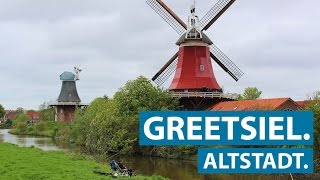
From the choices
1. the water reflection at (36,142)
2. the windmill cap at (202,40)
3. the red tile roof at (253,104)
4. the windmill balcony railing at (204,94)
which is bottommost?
the water reflection at (36,142)

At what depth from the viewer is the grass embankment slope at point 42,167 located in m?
17.0

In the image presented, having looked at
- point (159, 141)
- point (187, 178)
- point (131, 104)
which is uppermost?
point (131, 104)

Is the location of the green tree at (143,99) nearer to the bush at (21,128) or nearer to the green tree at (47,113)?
the bush at (21,128)

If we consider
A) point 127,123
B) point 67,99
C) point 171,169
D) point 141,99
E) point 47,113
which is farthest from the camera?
point 47,113

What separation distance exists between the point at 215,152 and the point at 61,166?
233 inches

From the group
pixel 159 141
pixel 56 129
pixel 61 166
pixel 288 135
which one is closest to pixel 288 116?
pixel 288 135

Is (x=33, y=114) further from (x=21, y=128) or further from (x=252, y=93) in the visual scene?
(x=252, y=93)

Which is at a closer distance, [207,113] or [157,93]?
[207,113]

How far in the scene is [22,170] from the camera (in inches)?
697

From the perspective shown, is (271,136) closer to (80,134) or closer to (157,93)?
(157,93)

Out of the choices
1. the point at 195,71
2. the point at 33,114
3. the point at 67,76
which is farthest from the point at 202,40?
the point at 33,114

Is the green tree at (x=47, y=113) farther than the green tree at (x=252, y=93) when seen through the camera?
Yes

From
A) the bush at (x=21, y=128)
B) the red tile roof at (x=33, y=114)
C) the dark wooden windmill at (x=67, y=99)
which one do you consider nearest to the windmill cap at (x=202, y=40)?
the dark wooden windmill at (x=67, y=99)

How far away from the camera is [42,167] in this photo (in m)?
18.8
